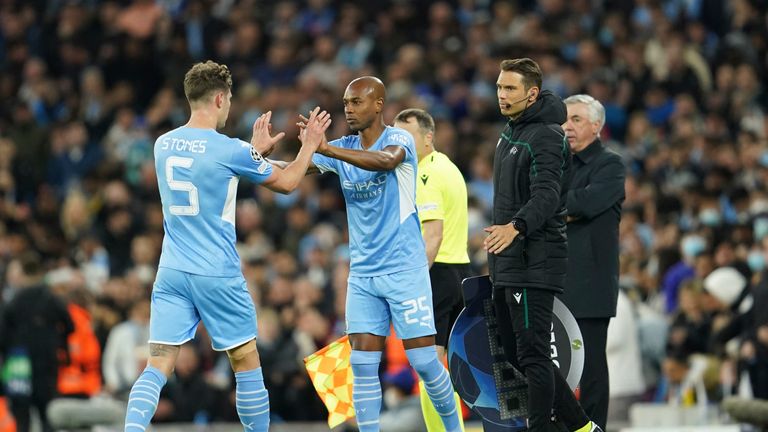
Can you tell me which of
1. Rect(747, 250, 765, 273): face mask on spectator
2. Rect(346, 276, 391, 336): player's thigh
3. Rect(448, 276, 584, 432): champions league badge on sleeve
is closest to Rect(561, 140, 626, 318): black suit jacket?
Rect(448, 276, 584, 432): champions league badge on sleeve

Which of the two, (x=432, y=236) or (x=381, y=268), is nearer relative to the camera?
(x=381, y=268)

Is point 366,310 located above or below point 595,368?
above

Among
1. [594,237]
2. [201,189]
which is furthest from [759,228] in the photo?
[201,189]

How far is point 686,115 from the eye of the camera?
16.8 meters

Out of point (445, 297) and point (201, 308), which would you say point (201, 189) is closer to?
point (201, 308)

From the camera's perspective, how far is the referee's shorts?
984 centimetres

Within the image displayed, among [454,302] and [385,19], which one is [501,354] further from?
[385,19]

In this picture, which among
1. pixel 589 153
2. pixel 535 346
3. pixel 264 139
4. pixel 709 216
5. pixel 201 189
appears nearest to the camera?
pixel 201 189

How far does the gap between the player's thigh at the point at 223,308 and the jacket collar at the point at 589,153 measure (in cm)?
273

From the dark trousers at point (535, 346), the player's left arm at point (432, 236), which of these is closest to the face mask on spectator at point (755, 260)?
the player's left arm at point (432, 236)

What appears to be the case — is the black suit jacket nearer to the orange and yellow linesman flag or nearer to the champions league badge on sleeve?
the champions league badge on sleeve

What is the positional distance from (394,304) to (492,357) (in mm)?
1002

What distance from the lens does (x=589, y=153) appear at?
974cm

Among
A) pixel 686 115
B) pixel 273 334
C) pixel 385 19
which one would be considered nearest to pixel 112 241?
pixel 273 334
